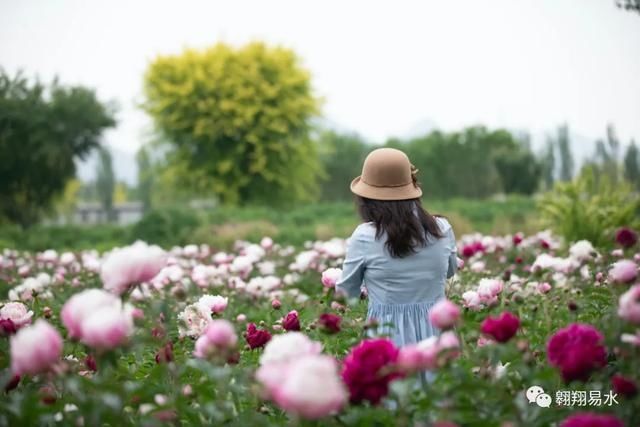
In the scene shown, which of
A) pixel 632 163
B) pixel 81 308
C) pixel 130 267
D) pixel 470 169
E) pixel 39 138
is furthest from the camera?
pixel 470 169

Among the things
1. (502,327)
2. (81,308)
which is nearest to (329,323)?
(502,327)

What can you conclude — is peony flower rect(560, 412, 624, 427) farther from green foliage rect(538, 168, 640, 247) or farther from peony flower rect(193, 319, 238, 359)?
green foliage rect(538, 168, 640, 247)

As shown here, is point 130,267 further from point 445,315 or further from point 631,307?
point 631,307

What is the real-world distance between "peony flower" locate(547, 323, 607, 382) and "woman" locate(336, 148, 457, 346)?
3.17 ft

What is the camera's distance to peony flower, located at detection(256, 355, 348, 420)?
1.39 meters

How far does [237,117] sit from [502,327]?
88.7ft

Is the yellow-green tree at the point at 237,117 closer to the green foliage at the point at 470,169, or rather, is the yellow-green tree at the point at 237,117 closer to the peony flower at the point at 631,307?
the green foliage at the point at 470,169

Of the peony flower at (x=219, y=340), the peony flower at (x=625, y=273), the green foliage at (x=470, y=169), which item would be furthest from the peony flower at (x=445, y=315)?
the green foliage at (x=470, y=169)

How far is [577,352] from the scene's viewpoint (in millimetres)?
1833

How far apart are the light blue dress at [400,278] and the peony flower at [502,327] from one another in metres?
0.98

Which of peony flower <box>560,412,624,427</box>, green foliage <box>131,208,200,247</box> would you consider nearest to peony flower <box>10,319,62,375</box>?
peony flower <box>560,412,624,427</box>

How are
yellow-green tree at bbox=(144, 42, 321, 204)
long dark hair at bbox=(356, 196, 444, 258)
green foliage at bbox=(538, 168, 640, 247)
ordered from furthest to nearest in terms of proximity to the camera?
yellow-green tree at bbox=(144, 42, 321, 204)
green foliage at bbox=(538, 168, 640, 247)
long dark hair at bbox=(356, 196, 444, 258)

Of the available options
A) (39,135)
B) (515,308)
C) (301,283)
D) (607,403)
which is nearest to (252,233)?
(301,283)

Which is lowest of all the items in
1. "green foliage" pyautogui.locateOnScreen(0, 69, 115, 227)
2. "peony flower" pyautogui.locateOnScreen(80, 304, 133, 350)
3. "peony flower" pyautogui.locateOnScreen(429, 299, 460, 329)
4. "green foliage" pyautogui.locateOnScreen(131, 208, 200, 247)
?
"green foliage" pyautogui.locateOnScreen(131, 208, 200, 247)
